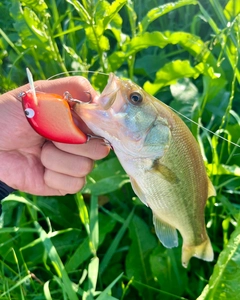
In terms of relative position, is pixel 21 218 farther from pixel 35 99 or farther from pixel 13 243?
pixel 35 99

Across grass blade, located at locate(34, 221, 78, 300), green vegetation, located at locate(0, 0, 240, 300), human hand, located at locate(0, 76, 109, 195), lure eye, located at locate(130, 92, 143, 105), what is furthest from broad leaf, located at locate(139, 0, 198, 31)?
grass blade, located at locate(34, 221, 78, 300)

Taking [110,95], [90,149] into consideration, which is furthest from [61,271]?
[110,95]

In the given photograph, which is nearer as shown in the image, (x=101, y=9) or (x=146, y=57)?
(x=101, y=9)

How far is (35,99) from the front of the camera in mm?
1229

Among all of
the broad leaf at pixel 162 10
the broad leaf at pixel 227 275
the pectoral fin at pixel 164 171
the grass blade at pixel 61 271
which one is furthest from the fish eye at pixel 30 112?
the broad leaf at pixel 162 10

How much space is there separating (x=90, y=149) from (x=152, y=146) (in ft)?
0.79

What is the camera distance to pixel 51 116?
49.3 inches

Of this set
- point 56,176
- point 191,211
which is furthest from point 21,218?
point 191,211

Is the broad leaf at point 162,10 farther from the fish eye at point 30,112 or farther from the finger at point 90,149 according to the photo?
the fish eye at point 30,112

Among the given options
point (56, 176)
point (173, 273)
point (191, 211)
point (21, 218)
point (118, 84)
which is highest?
point (118, 84)

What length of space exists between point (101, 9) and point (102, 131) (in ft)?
2.23

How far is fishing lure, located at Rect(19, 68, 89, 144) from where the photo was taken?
1236 mm

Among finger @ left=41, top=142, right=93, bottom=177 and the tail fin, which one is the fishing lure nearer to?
finger @ left=41, top=142, right=93, bottom=177

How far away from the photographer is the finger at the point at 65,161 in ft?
5.04
